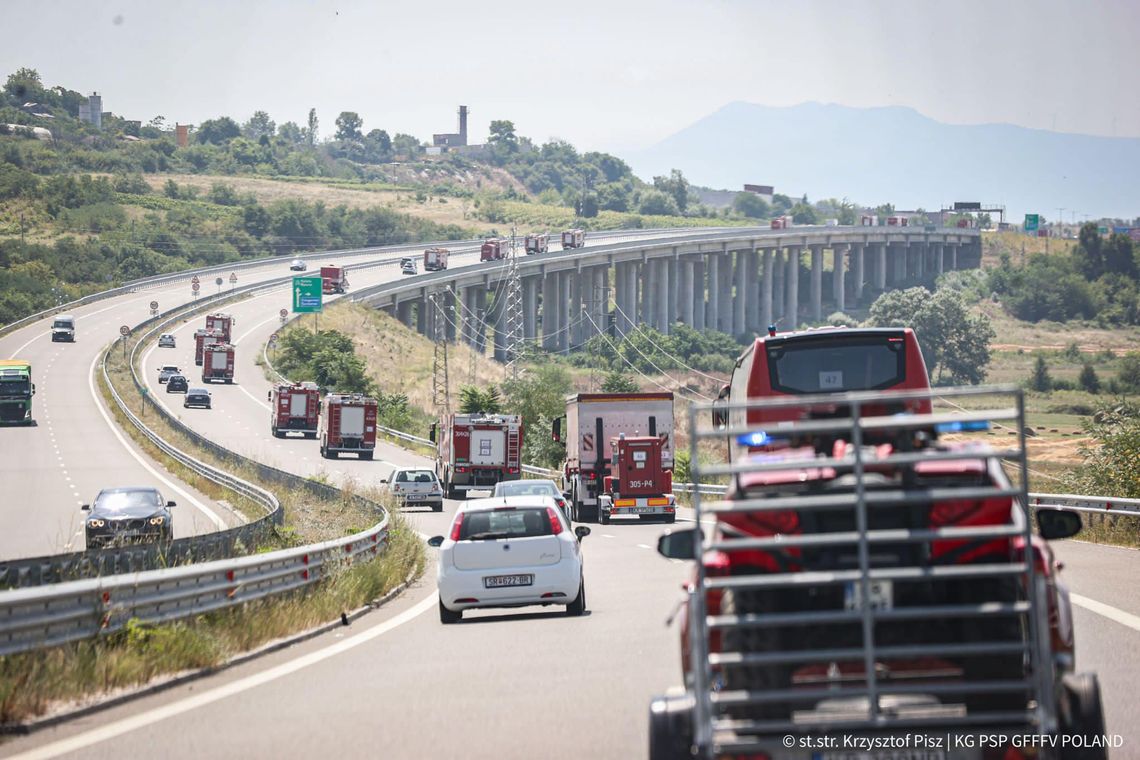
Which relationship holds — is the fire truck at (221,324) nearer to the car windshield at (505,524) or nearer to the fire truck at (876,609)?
the car windshield at (505,524)

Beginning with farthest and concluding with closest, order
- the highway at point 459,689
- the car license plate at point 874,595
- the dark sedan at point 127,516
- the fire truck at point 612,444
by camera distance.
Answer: the fire truck at point 612,444 < the dark sedan at point 127,516 < the highway at point 459,689 < the car license plate at point 874,595

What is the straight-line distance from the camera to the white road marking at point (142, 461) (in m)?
42.3

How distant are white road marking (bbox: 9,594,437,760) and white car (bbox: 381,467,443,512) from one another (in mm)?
28804

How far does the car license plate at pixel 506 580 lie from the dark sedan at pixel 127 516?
14576mm

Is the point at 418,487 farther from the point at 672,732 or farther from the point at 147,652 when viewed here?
the point at 672,732

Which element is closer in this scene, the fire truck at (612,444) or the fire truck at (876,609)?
the fire truck at (876,609)

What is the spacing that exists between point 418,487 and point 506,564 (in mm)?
28874

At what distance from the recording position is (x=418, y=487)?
151ft

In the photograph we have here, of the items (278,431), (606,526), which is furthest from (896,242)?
(606,526)

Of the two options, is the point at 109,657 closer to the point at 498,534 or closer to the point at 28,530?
the point at 498,534

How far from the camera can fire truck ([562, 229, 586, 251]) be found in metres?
150

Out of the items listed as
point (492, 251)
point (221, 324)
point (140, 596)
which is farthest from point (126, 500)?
point (492, 251)

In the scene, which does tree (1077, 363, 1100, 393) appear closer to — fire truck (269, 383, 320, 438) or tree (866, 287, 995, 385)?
tree (866, 287, 995, 385)

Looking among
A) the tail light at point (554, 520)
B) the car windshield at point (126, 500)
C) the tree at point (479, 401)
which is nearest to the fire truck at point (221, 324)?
the tree at point (479, 401)
